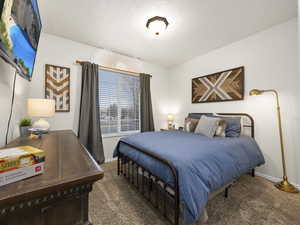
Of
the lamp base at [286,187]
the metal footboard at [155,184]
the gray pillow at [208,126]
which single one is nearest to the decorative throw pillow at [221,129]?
the gray pillow at [208,126]

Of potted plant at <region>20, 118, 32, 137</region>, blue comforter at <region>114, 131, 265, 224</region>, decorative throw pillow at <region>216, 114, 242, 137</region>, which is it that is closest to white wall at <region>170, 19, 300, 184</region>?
decorative throw pillow at <region>216, 114, 242, 137</region>

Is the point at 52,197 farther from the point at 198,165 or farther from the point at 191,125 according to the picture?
the point at 191,125

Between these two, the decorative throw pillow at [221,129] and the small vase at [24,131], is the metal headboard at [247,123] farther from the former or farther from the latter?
the small vase at [24,131]

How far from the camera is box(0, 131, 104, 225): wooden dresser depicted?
0.44m

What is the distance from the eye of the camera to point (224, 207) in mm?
1536

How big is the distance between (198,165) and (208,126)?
1.22m

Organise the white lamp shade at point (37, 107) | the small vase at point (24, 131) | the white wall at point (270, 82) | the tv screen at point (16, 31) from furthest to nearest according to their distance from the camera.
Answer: the white wall at point (270, 82)
the white lamp shade at point (37, 107)
the small vase at point (24, 131)
the tv screen at point (16, 31)

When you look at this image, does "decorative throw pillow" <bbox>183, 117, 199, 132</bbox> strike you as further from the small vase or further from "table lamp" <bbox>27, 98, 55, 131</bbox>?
the small vase

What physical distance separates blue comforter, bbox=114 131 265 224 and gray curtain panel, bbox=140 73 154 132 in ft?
4.73

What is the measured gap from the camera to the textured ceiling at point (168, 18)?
5.67 feet

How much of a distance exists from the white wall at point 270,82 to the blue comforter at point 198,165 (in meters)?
0.51

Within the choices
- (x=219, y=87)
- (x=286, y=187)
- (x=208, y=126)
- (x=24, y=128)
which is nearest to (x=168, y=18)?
(x=219, y=87)

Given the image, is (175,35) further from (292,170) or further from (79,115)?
(292,170)

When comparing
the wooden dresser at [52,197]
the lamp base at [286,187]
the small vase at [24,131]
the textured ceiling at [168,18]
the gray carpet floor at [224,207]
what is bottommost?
the gray carpet floor at [224,207]
